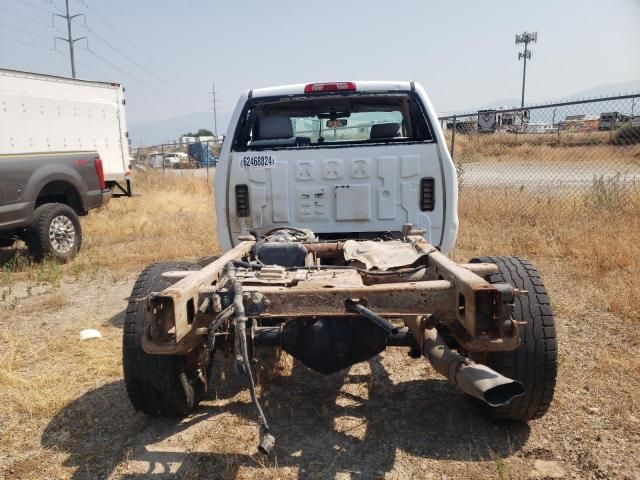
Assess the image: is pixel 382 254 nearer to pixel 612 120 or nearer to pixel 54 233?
pixel 54 233

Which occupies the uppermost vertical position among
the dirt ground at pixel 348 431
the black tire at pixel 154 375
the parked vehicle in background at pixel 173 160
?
the parked vehicle in background at pixel 173 160

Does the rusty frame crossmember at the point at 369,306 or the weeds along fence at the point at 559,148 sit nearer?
the rusty frame crossmember at the point at 369,306

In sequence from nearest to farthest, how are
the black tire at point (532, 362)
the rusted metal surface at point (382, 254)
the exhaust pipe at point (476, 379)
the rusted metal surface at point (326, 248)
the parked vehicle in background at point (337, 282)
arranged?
the exhaust pipe at point (476, 379)
the parked vehicle in background at point (337, 282)
the black tire at point (532, 362)
the rusted metal surface at point (382, 254)
the rusted metal surface at point (326, 248)

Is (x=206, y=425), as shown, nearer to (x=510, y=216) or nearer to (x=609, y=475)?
(x=609, y=475)

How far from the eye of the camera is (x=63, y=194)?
816 cm

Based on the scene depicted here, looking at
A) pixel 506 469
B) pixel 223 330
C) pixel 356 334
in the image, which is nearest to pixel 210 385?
pixel 223 330

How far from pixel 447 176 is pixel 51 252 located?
6124mm

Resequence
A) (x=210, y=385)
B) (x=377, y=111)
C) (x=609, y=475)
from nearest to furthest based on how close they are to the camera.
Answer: (x=609, y=475)
(x=210, y=385)
(x=377, y=111)

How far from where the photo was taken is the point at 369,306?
236 centimetres

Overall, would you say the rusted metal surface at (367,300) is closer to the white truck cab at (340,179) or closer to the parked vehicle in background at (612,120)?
the white truck cab at (340,179)

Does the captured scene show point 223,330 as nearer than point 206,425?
Yes

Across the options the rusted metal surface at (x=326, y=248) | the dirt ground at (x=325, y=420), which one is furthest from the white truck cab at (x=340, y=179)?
the dirt ground at (x=325, y=420)

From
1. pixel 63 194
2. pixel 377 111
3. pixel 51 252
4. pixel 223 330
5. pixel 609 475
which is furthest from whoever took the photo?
pixel 63 194

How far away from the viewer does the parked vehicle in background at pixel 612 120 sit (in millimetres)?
8994
